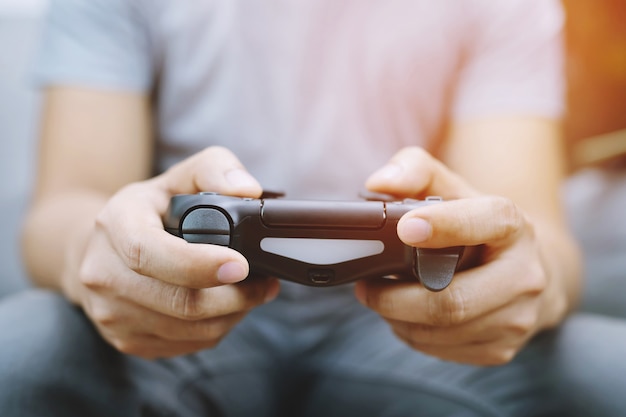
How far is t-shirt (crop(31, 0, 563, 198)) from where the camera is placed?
64 centimetres

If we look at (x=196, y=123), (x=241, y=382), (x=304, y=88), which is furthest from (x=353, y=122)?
(x=241, y=382)

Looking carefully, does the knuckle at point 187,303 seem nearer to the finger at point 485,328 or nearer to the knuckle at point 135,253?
the knuckle at point 135,253

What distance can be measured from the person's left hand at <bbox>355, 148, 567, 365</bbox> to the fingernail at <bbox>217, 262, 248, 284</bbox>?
0.09 meters

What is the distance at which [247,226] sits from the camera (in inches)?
13.0

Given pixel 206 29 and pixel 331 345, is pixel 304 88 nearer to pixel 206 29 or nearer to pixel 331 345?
pixel 206 29

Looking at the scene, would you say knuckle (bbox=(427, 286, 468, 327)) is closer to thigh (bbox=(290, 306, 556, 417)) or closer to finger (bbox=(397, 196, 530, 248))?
finger (bbox=(397, 196, 530, 248))

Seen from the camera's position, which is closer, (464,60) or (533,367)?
(533,367)

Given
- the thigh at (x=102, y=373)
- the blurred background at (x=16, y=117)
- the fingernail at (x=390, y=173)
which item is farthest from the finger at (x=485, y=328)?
the blurred background at (x=16, y=117)

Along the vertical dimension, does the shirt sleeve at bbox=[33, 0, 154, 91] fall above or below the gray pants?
above

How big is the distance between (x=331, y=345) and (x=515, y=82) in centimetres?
39

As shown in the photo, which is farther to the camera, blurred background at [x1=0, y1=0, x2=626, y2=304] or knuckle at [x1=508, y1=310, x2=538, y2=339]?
blurred background at [x1=0, y1=0, x2=626, y2=304]

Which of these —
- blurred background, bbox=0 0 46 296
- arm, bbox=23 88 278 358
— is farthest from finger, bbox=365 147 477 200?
blurred background, bbox=0 0 46 296

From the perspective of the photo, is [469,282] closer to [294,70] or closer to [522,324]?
[522,324]

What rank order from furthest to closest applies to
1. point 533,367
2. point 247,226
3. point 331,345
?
point 331,345, point 533,367, point 247,226
